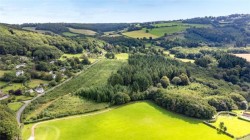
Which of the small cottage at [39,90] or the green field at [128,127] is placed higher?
the small cottage at [39,90]

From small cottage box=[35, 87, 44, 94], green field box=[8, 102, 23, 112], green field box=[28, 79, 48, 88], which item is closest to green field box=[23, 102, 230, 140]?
green field box=[8, 102, 23, 112]

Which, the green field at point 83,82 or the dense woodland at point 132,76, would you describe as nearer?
the dense woodland at point 132,76

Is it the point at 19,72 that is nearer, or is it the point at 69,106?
the point at 69,106

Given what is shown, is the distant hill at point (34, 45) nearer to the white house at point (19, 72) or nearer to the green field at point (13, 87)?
the white house at point (19, 72)

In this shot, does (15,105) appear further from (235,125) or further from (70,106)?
(235,125)

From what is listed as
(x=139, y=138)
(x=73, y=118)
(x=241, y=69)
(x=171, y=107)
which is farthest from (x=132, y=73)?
(x=241, y=69)

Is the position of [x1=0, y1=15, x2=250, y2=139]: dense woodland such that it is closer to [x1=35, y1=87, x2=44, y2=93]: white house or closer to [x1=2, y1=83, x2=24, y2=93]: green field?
[x1=2, y1=83, x2=24, y2=93]: green field

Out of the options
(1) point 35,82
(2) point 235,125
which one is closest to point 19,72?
(1) point 35,82

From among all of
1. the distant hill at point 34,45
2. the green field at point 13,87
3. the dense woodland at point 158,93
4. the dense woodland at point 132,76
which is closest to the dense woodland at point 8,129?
the dense woodland at point 132,76
